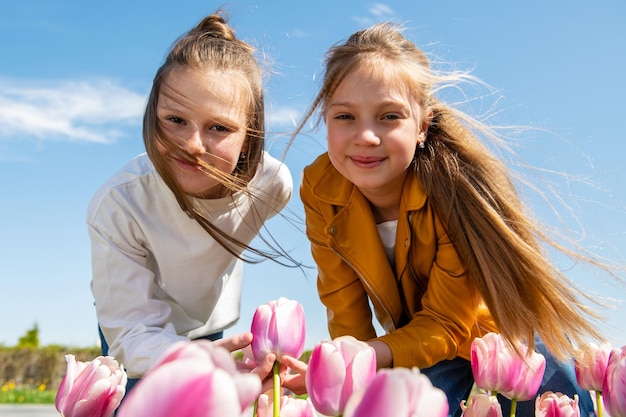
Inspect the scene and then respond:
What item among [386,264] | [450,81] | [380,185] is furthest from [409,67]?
→ [386,264]

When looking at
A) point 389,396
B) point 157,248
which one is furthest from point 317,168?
point 389,396

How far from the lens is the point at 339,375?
1002mm

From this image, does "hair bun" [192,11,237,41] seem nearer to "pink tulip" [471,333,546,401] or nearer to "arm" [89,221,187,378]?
"arm" [89,221,187,378]

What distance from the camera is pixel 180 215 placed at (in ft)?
10.1

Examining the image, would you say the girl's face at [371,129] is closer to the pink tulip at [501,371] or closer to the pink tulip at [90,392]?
the pink tulip at [501,371]

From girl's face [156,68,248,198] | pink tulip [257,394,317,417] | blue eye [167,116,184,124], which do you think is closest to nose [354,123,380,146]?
girl's face [156,68,248,198]

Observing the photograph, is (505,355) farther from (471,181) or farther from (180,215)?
(180,215)

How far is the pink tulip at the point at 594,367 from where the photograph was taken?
1705 millimetres

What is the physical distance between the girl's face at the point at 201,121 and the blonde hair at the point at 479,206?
32 centimetres

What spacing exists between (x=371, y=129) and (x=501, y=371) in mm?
972

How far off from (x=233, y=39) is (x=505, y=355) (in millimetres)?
2126

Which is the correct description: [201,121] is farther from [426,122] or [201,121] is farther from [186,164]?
[426,122]

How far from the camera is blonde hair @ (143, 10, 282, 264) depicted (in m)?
2.86

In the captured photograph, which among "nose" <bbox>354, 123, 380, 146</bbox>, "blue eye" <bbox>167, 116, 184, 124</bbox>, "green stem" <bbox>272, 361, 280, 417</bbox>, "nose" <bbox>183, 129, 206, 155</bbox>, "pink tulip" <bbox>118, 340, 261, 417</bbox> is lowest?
"green stem" <bbox>272, 361, 280, 417</bbox>
